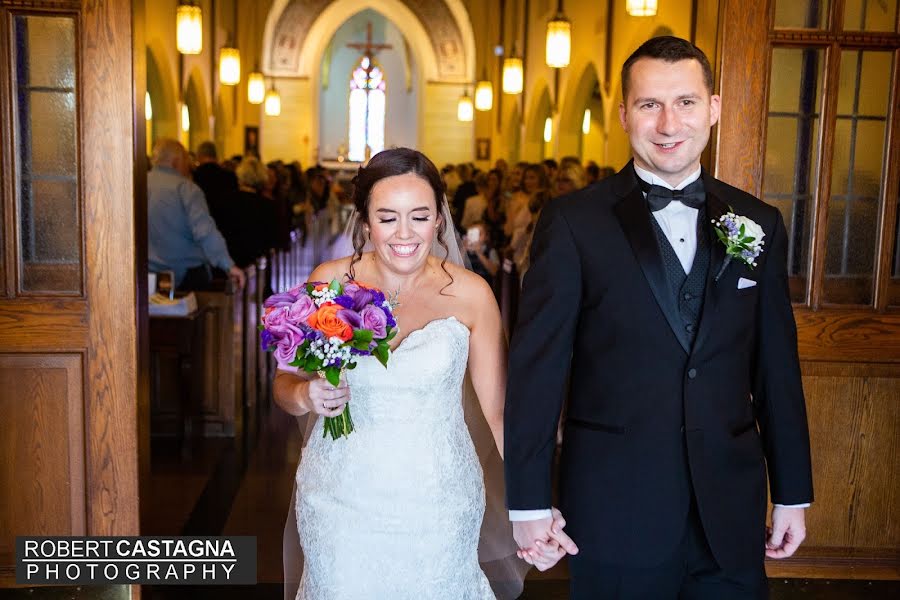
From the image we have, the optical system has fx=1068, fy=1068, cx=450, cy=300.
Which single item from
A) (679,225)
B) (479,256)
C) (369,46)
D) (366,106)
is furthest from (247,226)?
(366,106)

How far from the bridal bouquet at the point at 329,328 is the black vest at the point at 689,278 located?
72 centimetres

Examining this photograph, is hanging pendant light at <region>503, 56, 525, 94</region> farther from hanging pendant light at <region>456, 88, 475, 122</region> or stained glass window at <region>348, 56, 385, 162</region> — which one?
stained glass window at <region>348, 56, 385, 162</region>

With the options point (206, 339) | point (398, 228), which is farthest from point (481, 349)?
point (206, 339)

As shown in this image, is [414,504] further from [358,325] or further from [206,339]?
[206,339]

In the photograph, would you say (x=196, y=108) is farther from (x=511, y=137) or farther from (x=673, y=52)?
(x=673, y=52)

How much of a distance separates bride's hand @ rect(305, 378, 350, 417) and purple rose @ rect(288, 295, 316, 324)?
0.22 metres

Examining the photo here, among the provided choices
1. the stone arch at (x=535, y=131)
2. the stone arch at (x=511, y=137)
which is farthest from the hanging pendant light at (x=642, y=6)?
the stone arch at (x=511, y=137)

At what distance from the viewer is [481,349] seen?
129 inches

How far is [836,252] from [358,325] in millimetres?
2568

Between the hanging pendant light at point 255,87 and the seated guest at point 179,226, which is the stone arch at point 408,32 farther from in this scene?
the seated guest at point 179,226

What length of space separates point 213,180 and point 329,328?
7121 mm

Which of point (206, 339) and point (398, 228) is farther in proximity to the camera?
point (206, 339)

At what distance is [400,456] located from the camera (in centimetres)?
309

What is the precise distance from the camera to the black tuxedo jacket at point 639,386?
8.54 ft
